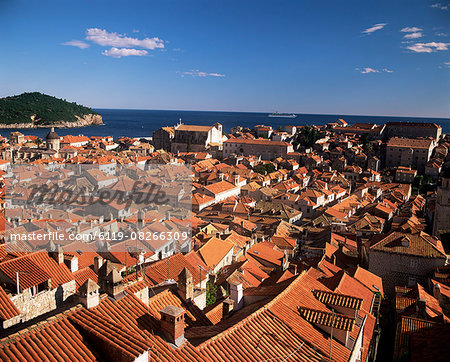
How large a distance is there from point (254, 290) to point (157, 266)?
4255mm

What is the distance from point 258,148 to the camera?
76.8m

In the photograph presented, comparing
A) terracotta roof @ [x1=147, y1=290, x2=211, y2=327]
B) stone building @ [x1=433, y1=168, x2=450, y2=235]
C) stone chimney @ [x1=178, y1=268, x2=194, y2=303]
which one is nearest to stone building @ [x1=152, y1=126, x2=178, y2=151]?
stone building @ [x1=433, y1=168, x2=450, y2=235]

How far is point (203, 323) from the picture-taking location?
732cm

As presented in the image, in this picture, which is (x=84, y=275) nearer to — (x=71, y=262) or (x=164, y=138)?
(x=71, y=262)

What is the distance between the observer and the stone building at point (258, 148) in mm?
73875

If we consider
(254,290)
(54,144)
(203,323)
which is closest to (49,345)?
(203,323)

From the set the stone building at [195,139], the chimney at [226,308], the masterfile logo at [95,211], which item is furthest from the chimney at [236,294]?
the stone building at [195,139]

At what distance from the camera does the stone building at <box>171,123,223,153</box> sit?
83312 millimetres

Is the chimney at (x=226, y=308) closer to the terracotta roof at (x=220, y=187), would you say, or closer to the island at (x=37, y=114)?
the terracotta roof at (x=220, y=187)

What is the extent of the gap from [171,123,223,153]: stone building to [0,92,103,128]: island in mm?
A: 107387

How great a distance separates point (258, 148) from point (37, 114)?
442 ft

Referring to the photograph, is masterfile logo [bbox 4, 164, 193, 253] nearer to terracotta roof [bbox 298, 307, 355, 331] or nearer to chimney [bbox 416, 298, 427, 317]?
terracotta roof [bbox 298, 307, 355, 331]

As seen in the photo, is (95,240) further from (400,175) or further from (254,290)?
(400,175)

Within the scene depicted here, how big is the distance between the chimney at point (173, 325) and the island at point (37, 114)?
589 feet
